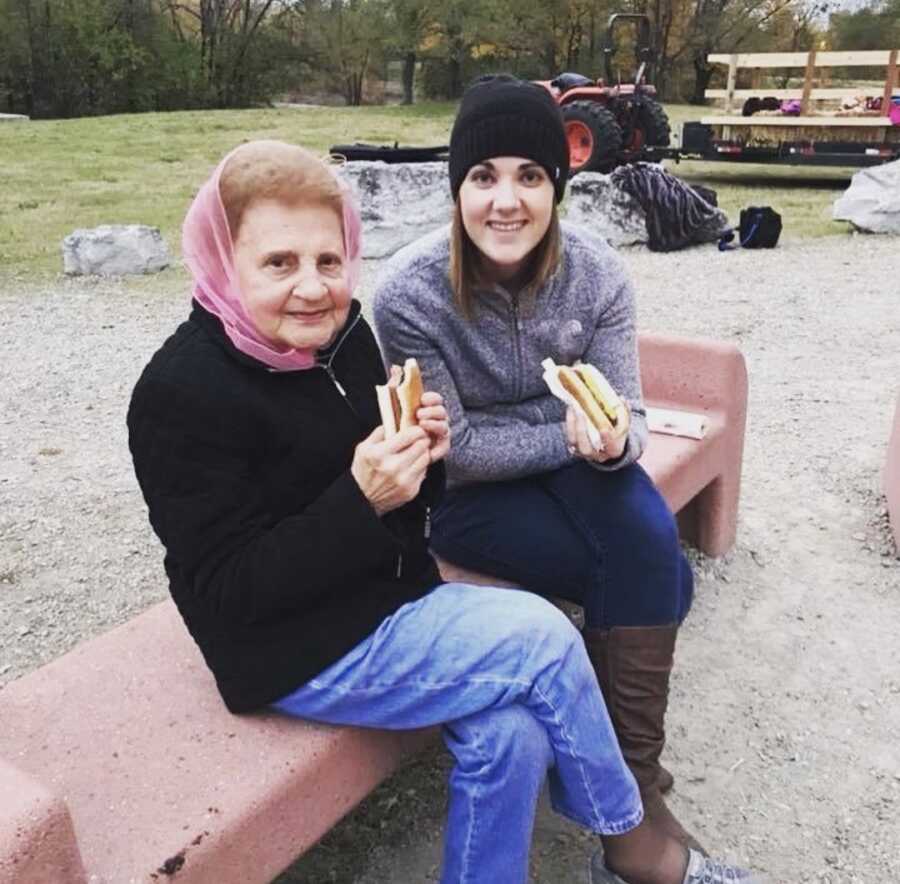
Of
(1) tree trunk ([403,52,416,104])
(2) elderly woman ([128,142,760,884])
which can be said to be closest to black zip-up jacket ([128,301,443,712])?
(2) elderly woman ([128,142,760,884])

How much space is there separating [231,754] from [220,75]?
30.8m

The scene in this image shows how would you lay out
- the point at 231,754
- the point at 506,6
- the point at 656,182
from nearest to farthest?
the point at 231,754, the point at 656,182, the point at 506,6

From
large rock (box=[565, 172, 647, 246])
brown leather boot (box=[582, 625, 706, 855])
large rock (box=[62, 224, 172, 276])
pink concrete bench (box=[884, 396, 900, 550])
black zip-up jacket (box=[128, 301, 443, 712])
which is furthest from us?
large rock (box=[565, 172, 647, 246])

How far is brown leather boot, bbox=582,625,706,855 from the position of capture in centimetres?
196

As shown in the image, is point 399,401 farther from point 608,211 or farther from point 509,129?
point 608,211

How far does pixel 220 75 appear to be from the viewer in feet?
97.7

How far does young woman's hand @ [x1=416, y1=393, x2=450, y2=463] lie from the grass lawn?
659 cm

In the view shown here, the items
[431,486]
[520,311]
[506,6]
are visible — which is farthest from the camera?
[506,6]

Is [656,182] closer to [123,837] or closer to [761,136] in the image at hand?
[761,136]

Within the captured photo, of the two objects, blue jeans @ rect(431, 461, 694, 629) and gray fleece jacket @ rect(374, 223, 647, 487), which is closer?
blue jeans @ rect(431, 461, 694, 629)

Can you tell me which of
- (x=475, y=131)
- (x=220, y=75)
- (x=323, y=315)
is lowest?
(x=220, y=75)

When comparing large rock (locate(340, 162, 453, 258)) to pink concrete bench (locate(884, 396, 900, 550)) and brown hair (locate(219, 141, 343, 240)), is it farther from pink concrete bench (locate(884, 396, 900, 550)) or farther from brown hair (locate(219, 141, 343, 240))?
brown hair (locate(219, 141, 343, 240))

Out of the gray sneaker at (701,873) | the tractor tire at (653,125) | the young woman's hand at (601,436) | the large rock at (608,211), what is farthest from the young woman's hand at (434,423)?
the tractor tire at (653,125)

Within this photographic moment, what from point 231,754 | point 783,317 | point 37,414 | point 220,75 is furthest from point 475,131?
point 220,75
